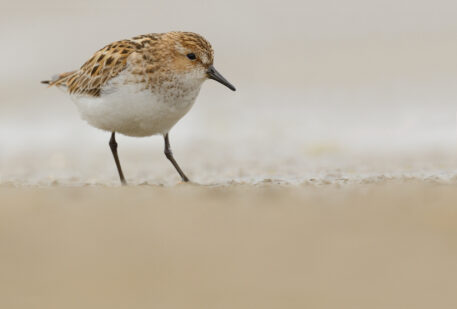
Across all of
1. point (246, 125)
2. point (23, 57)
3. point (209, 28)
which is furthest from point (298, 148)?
point (23, 57)

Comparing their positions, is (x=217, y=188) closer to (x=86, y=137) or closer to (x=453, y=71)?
(x=86, y=137)

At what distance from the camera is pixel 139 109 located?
21.3ft

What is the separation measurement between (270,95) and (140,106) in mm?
6666

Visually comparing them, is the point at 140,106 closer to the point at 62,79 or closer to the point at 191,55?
the point at 191,55

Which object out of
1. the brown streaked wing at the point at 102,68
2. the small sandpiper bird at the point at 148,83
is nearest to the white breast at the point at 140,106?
the small sandpiper bird at the point at 148,83

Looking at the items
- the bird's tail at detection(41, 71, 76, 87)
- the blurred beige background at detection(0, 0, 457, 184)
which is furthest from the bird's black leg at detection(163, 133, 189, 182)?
the bird's tail at detection(41, 71, 76, 87)

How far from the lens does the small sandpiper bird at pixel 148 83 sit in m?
6.53

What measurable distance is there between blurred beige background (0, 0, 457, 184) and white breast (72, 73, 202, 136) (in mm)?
1012

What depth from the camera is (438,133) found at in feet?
33.1

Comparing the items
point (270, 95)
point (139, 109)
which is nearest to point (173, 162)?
point (139, 109)

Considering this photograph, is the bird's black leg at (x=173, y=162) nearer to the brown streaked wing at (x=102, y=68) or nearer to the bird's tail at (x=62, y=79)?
the brown streaked wing at (x=102, y=68)

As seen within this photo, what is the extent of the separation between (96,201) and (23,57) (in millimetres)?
10245

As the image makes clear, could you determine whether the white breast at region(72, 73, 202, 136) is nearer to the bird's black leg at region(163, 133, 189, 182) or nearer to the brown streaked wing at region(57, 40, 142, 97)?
the brown streaked wing at region(57, 40, 142, 97)

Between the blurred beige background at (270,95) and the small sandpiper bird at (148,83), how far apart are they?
3.36 feet
